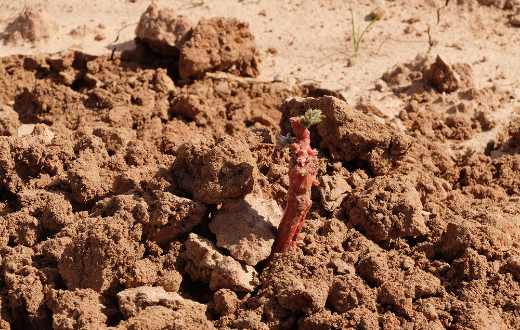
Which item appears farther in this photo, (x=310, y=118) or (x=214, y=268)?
(x=214, y=268)

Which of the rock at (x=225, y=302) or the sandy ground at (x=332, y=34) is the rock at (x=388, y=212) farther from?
the sandy ground at (x=332, y=34)

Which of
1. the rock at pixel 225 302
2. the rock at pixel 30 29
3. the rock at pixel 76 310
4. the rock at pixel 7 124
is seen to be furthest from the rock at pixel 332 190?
the rock at pixel 30 29

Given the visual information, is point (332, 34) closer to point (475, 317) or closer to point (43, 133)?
point (43, 133)

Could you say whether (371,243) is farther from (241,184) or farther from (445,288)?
(241,184)

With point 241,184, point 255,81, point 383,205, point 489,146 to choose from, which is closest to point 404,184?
point 383,205

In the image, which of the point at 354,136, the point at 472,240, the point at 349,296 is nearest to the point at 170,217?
the point at 349,296

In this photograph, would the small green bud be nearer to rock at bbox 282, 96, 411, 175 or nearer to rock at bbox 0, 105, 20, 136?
rock at bbox 282, 96, 411, 175
